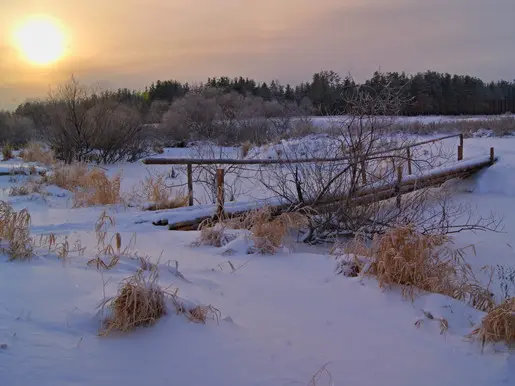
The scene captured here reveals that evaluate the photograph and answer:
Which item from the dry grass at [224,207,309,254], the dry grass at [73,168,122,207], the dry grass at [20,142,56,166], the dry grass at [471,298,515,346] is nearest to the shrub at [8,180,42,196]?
the dry grass at [73,168,122,207]

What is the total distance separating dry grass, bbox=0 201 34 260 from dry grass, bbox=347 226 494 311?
10.2 feet

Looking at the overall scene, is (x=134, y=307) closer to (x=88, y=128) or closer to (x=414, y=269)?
(x=414, y=269)

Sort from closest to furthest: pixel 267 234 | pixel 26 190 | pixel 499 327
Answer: pixel 499 327 < pixel 267 234 < pixel 26 190

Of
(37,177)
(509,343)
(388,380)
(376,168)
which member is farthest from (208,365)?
(37,177)

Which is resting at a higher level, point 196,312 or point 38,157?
point 38,157

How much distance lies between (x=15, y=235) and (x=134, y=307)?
6.86ft

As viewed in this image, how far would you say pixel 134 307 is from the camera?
3.00m

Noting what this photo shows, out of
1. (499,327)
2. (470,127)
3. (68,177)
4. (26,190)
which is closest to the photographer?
(499,327)

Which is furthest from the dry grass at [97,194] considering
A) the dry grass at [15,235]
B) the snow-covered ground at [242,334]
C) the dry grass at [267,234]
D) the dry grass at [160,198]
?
the snow-covered ground at [242,334]

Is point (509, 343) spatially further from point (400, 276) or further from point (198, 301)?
point (198, 301)

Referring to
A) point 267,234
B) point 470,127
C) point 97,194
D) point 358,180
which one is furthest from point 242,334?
point 470,127

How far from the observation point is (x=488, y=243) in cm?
807

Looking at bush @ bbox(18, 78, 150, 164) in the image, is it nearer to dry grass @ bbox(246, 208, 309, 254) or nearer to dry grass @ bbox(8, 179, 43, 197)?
dry grass @ bbox(8, 179, 43, 197)

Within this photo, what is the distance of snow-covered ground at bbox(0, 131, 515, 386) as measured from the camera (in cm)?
264
